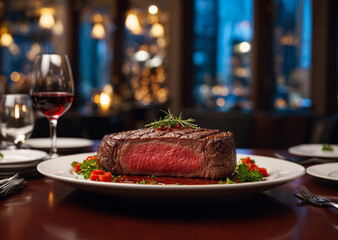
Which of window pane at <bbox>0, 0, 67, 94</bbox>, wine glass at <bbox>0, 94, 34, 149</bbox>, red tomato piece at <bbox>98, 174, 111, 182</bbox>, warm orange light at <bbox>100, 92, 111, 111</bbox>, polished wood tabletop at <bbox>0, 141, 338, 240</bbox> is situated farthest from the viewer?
window pane at <bbox>0, 0, 67, 94</bbox>

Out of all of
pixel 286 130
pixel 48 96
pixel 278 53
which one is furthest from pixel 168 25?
pixel 48 96

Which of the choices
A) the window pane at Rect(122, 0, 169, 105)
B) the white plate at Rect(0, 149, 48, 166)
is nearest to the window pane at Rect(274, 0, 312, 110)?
the window pane at Rect(122, 0, 169, 105)

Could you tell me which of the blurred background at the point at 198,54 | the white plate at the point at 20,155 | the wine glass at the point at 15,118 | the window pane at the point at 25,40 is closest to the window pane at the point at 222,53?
the blurred background at the point at 198,54

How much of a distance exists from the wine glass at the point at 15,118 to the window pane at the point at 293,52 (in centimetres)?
748

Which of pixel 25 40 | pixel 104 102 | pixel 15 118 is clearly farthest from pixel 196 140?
pixel 25 40

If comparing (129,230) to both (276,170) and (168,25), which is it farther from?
(168,25)

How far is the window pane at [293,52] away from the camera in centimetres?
837

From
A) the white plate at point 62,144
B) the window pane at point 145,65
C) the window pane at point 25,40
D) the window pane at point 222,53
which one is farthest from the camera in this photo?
the window pane at point 25,40

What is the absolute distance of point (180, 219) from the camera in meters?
0.92

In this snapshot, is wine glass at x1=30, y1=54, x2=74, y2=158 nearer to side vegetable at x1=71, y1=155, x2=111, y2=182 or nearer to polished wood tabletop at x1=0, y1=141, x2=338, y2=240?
side vegetable at x1=71, y1=155, x2=111, y2=182

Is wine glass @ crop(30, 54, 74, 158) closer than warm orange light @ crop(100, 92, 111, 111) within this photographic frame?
Yes

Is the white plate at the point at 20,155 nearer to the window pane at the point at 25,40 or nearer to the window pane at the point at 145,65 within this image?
the window pane at the point at 145,65

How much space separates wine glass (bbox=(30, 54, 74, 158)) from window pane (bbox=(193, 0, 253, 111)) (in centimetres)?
738

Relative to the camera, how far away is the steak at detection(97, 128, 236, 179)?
3.85ft
